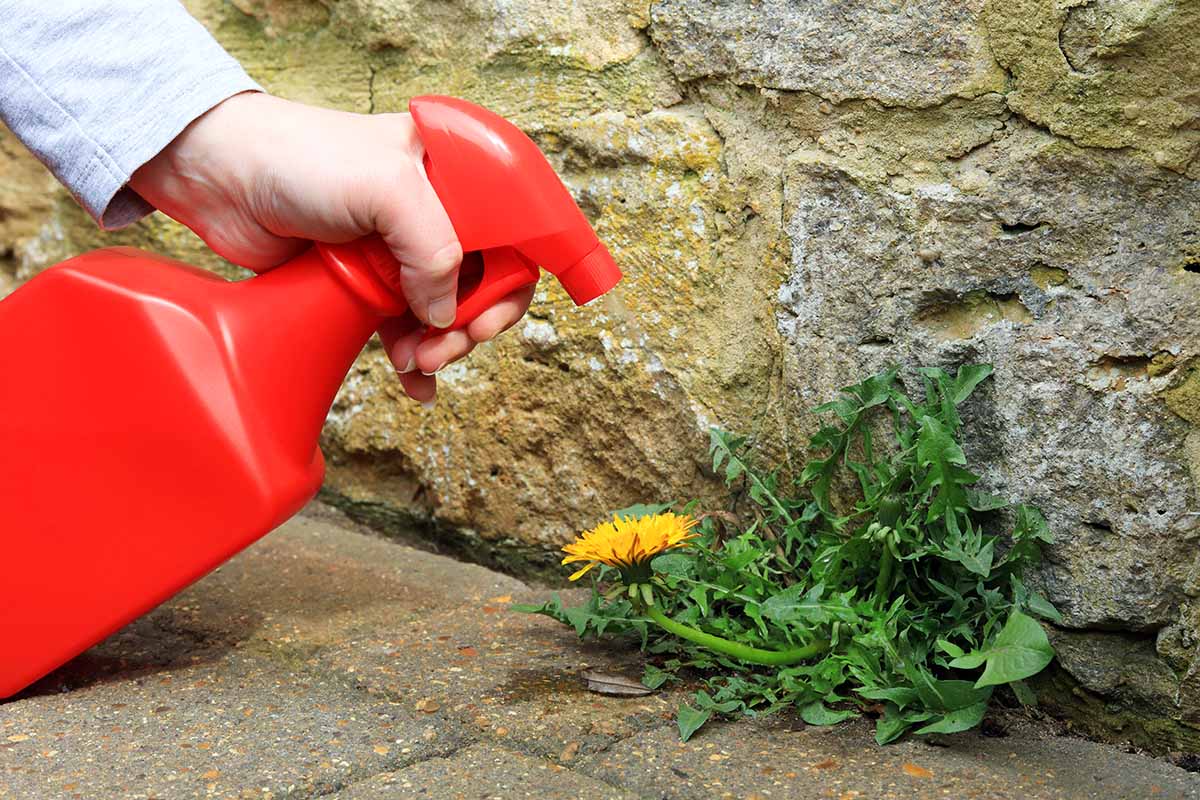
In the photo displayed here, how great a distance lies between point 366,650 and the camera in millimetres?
1133

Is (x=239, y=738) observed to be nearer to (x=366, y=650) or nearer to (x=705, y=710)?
(x=366, y=650)

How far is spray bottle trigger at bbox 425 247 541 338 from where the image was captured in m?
1.00

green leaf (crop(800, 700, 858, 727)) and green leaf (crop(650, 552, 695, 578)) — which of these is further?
green leaf (crop(650, 552, 695, 578))

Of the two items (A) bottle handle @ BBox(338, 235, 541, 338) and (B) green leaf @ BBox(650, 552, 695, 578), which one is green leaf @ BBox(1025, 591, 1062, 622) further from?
(A) bottle handle @ BBox(338, 235, 541, 338)

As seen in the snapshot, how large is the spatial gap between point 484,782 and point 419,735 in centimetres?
10

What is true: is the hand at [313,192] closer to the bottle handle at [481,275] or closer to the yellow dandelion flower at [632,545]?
the bottle handle at [481,275]

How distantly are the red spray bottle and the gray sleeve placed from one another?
3.8 inches

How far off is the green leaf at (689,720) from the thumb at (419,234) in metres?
0.39

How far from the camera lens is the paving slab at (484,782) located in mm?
863

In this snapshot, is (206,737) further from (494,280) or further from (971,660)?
(971,660)

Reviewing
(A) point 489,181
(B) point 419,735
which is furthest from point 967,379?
(B) point 419,735

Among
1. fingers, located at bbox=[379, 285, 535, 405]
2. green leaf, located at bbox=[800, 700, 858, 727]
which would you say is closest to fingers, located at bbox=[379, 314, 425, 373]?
fingers, located at bbox=[379, 285, 535, 405]

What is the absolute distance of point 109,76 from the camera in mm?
993

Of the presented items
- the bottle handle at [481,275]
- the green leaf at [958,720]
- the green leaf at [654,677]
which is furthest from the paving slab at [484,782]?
the bottle handle at [481,275]
